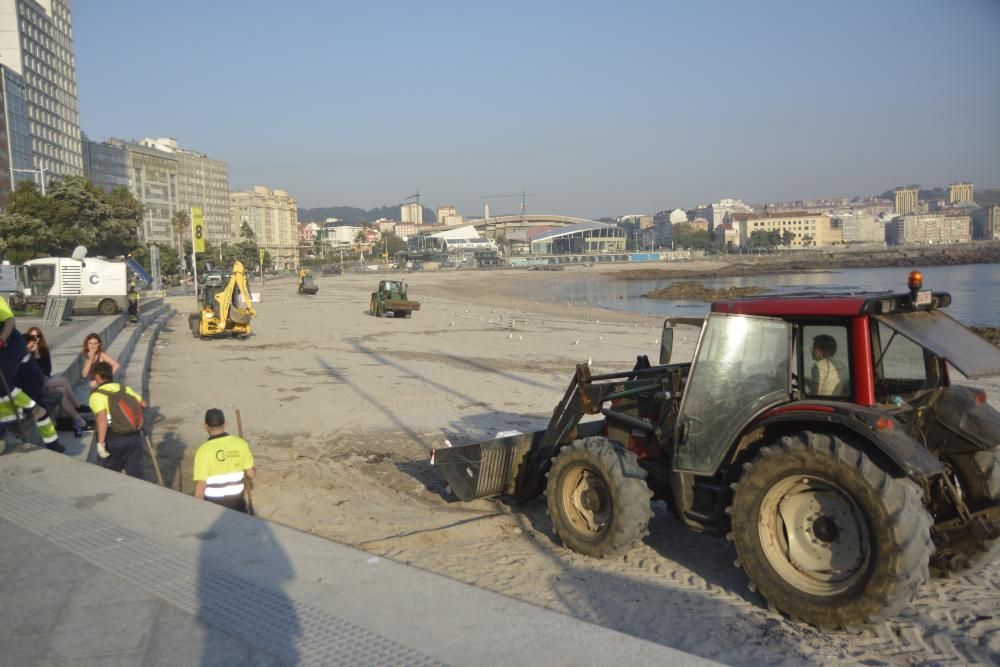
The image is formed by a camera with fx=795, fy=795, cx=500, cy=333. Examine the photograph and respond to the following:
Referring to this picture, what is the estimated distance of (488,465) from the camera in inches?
293

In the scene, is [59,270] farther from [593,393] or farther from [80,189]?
[593,393]

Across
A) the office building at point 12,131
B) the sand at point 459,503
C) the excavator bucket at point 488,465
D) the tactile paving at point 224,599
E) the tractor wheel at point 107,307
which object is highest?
the office building at point 12,131

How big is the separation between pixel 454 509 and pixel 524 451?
101cm

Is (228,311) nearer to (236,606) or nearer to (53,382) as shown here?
(53,382)

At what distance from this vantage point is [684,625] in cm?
509

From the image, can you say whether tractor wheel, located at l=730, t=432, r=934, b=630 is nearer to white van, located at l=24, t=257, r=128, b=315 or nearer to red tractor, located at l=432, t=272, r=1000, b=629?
red tractor, located at l=432, t=272, r=1000, b=629

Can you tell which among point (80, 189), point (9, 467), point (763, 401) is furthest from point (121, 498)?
point (80, 189)

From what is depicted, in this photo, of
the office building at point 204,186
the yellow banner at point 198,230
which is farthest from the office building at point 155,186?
the yellow banner at point 198,230

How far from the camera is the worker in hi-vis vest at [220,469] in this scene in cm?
597

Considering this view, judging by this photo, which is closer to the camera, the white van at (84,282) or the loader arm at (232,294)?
the loader arm at (232,294)

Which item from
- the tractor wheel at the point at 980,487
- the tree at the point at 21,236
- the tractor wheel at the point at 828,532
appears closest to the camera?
the tractor wheel at the point at 828,532

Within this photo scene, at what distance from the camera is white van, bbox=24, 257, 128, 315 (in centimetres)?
2944

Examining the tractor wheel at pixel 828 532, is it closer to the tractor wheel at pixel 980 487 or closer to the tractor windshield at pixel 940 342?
the tractor windshield at pixel 940 342

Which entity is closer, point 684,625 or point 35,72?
point 684,625
